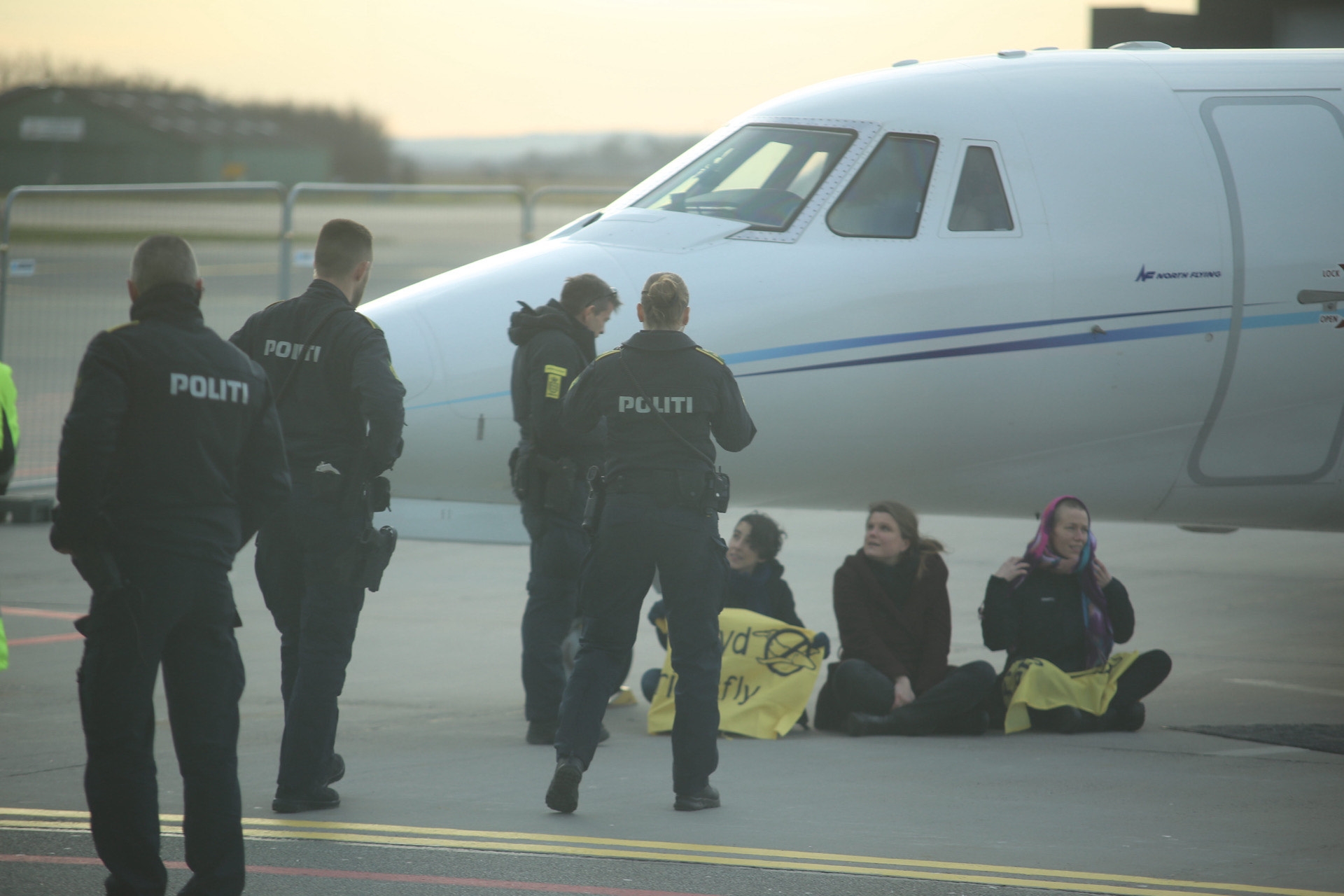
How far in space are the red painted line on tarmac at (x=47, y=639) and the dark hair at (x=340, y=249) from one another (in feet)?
13.7

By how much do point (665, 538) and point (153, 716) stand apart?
6.27 ft

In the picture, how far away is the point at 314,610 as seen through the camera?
18.1 feet

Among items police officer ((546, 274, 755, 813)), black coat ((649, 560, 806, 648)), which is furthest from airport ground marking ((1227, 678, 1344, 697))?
police officer ((546, 274, 755, 813))

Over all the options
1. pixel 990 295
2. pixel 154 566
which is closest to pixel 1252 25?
pixel 990 295

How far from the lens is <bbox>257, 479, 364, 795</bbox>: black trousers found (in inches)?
214

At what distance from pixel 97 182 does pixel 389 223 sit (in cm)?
1072

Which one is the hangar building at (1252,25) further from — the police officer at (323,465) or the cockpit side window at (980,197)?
the police officer at (323,465)

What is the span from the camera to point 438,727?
279 inches

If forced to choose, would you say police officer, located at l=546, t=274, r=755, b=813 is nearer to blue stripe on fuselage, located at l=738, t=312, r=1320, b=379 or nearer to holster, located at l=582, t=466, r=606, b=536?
holster, located at l=582, t=466, r=606, b=536

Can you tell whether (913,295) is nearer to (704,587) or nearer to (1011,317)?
(1011,317)

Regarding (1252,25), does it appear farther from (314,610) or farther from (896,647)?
(314,610)

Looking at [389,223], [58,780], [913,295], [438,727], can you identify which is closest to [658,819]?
[438,727]

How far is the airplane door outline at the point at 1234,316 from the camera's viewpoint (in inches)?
284

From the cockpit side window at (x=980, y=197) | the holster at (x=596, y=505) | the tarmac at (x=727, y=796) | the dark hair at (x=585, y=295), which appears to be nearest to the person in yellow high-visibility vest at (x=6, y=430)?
the tarmac at (x=727, y=796)
